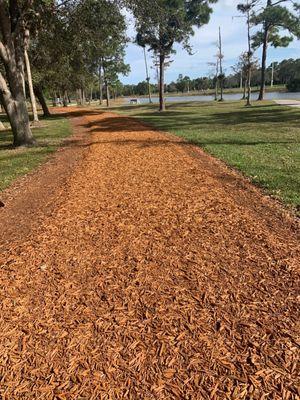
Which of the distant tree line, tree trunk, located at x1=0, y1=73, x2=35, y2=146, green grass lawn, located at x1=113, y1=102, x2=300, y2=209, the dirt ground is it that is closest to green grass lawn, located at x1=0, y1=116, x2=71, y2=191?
tree trunk, located at x1=0, y1=73, x2=35, y2=146

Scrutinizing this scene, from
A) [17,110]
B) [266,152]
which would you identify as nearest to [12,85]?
[17,110]

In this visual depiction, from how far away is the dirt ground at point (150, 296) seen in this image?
256 cm

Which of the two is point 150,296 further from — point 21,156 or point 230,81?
point 230,81

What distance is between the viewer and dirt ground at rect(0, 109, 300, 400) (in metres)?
2.56

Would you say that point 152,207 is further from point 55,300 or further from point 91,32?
point 91,32

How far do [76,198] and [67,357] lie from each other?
405cm

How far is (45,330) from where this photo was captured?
307 cm

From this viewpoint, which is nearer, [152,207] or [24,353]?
[24,353]

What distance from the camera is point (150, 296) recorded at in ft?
11.4

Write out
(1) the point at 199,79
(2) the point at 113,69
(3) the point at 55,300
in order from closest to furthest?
(3) the point at 55,300
(2) the point at 113,69
(1) the point at 199,79

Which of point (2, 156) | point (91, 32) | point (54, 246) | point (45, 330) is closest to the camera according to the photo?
point (45, 330)

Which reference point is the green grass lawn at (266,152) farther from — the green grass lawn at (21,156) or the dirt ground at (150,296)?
the green grass lawn at (21,156)

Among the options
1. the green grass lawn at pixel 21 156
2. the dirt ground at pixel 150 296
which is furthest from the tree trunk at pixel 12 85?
the dirt ground at pixel 150 296

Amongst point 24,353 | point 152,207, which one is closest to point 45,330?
point 24,353
